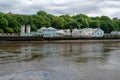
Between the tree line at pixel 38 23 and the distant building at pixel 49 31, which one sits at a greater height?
the tree line at pixel 38 23

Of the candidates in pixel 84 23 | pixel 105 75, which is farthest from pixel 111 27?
pixel 105 75

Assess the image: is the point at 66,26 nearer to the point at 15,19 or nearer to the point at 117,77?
the point at 15,19

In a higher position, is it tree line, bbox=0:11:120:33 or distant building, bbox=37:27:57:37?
tree line, bbox=0:11:120:33

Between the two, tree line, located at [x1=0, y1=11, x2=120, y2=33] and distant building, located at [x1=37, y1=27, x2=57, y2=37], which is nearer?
tree line, located at [x1=0, y1=11, x2=120, y2=33]

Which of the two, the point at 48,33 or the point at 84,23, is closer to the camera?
the point at 48,33

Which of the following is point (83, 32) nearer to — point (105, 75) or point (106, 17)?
point (106, 17)

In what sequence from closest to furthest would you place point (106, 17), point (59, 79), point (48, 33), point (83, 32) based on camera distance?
point (59, 79) → point (48, 33) → point (83, 32) → point (106, 17)

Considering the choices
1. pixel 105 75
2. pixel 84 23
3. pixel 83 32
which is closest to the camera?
pixel 105 75

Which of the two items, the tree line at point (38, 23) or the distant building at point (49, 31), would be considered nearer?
the tree line at point (38, 23)

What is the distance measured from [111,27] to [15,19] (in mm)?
52064

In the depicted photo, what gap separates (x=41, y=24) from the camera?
124562mm

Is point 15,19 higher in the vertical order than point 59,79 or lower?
higher

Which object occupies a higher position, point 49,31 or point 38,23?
point 38,23

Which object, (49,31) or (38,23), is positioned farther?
(38,23)
